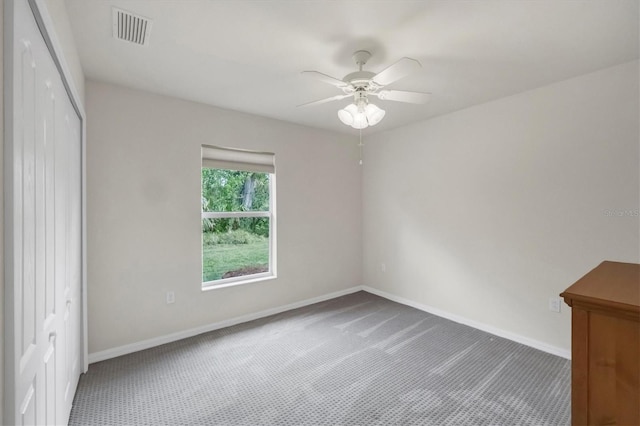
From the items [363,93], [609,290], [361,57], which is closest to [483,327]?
[609,290]

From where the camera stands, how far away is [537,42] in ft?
6.62

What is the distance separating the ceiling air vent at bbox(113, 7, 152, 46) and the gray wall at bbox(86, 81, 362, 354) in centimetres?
91

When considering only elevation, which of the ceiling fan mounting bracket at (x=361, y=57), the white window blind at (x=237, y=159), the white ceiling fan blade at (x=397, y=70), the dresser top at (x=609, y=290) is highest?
the ceiling fan mounting bracket at (x=361, y=57)

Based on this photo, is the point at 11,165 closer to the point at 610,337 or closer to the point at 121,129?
the point at 610,337

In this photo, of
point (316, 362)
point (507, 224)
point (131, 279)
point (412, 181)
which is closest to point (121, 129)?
point (131, 279)

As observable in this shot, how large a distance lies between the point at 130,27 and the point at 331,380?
2821 millimetres

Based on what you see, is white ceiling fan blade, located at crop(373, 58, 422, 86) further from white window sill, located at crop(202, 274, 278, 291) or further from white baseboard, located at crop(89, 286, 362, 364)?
white baseboard, located at crop(89, 286, 362, 364)

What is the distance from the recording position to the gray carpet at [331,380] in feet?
6.39

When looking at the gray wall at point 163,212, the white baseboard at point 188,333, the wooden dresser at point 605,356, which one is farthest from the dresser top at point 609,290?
the white baseboard at point 188,333

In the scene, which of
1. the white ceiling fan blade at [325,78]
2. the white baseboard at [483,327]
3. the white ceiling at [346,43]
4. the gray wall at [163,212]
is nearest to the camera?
the white ceiling at [346,43]

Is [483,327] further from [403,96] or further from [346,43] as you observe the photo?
[346,43]

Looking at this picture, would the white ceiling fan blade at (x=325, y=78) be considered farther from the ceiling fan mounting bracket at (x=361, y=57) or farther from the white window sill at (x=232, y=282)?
the white window sill at (x=232, y=282)

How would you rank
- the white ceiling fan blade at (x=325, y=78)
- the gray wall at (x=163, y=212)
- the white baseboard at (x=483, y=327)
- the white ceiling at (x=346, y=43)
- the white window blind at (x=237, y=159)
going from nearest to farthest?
the white ceiling at (x=346, y=43)
the white ceiling fan blade at (x=325, y=78)
the gray wall at (x=163, y=212)
the white baseboard at (x=483, y=327)
the white window blind at (x=237, y=159)

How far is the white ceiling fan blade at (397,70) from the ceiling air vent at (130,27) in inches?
57.7
